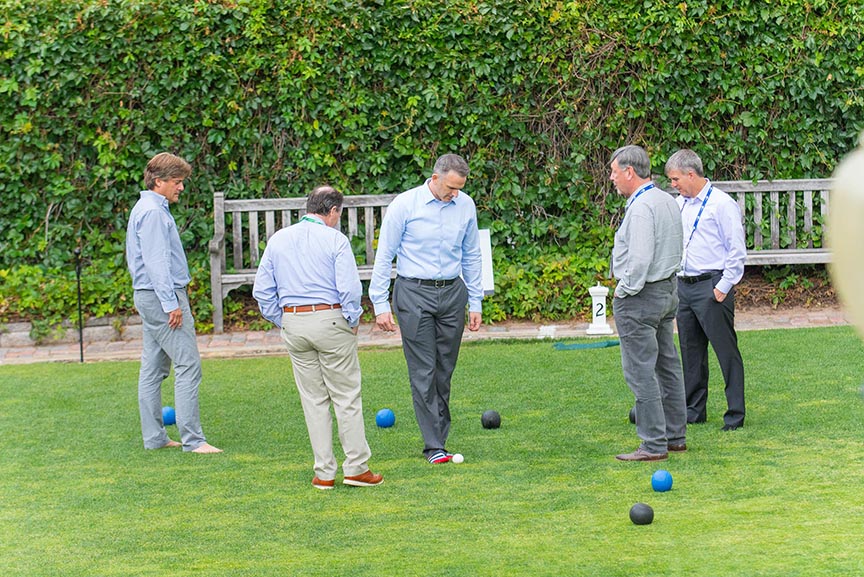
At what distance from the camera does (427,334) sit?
7574mm

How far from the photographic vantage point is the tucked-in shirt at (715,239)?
25.9 ft

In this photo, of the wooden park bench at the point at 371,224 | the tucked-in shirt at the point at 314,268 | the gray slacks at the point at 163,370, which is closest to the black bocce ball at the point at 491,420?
the tucked-in shirt at the point at 314,268

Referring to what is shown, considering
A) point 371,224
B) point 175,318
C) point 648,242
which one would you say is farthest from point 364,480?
point 371,224

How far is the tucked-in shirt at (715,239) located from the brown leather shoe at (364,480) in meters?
2.63

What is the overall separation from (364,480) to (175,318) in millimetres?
1812

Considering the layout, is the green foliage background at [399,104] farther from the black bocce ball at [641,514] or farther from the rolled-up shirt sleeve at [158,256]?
the black bocce ball at [641,514]

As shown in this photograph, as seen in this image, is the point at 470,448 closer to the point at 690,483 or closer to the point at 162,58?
the point at 690,483

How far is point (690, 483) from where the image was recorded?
6746 mm

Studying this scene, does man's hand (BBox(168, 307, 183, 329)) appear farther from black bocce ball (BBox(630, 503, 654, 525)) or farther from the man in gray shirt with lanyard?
black bocce ball (BBox(630, 503, 654, 525))

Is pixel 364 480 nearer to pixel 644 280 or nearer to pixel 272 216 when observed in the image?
pixel 644 280

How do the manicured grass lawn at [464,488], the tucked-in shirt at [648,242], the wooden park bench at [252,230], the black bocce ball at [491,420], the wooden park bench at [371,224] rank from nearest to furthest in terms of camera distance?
1. the manicured grass lawn at [464,488]
2. the tucked-in shirt at [648,242]
3. the black bocce ball at [491,420]
4. the wooden park bench at [252,230]
5. the wooden park bench at [371,224]

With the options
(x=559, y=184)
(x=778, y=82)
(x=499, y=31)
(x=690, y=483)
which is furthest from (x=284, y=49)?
(x=690, y=483)

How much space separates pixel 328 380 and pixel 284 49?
6.71 metres

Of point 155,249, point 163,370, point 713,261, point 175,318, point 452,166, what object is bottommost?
point 163,370
